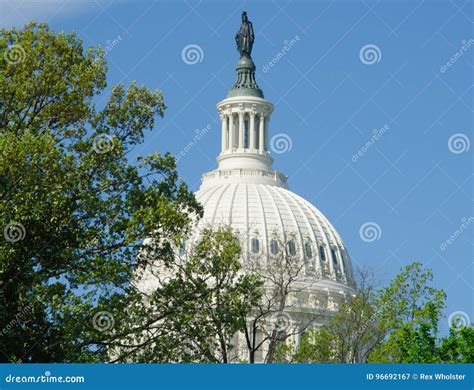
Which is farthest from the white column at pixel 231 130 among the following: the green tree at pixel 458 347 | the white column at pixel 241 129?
the green tree at pixel 458 347

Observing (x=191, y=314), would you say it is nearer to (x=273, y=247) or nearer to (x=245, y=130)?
(x=273, y=247)

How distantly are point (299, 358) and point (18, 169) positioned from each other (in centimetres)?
2899

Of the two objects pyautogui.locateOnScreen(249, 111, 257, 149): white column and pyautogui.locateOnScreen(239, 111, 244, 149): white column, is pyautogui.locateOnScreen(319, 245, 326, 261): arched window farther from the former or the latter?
pyautogui.locateOnScreen(239, 111, 244, 149): white column

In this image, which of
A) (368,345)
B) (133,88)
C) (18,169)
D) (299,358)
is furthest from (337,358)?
(18,169)

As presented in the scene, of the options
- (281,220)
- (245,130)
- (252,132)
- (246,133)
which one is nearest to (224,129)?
(245,130)

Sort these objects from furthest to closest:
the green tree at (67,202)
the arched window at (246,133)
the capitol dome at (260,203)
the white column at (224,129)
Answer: the white column at (224,129)
the arched window at (246,133)
the capitol dome at (260,203)
the green tree at (67,202)

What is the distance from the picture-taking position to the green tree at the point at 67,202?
112ft

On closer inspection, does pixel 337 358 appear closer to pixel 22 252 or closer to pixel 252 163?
pixel 22 252

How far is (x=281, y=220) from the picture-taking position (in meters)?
132

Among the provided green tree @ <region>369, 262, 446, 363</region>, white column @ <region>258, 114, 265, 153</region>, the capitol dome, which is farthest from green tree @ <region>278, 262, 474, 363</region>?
white column @ <region>258, 114, 265, 153</region>

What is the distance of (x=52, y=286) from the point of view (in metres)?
34.1

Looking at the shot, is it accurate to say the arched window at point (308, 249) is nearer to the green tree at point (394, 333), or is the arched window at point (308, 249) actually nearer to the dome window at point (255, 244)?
the dome window at point (255, 244)

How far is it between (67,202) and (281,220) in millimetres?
97196

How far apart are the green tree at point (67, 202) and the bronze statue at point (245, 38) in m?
107
